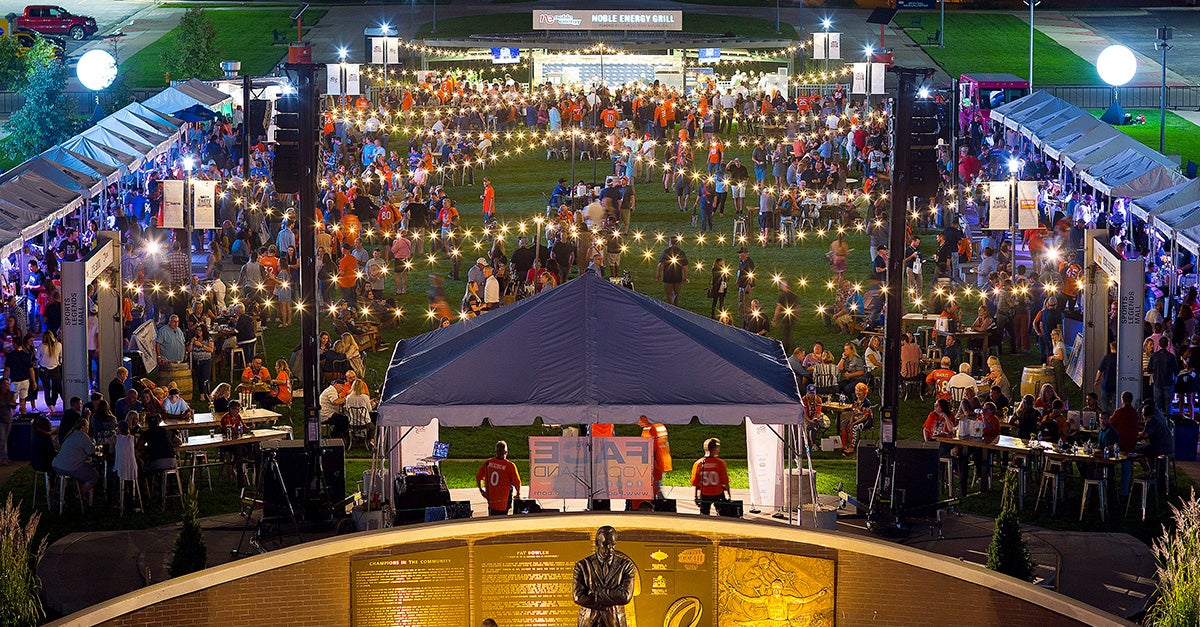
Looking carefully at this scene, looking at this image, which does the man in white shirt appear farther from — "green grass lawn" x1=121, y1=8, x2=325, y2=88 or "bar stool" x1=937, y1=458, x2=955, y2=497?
"green grass lawn" x1=121, y1=8, x2=325, y2=88

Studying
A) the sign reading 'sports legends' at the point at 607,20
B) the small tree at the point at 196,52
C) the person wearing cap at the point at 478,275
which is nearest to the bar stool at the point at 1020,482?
the person wearing cap at the point at 478,275

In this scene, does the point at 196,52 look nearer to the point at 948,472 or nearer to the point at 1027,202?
the point at 1027,202

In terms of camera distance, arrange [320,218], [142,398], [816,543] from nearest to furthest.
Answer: [816,543]
[142,398]
[320,218]

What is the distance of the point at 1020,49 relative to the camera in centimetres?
6750

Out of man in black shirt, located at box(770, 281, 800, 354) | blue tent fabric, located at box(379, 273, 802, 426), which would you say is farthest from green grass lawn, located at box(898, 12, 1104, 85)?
blue tent fabric, located at box(379, 273, 802, 426)

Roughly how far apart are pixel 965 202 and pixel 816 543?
24.3 metres

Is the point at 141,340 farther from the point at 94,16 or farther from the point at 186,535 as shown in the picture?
the point at 94,16

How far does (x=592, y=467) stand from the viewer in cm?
1625

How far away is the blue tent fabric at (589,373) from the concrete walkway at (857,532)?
5.13ft

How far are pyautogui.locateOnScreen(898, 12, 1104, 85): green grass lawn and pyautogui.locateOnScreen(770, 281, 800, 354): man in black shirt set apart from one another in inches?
1440

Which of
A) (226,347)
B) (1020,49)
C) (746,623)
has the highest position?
(1020,49)

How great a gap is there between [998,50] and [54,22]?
36745 millimetres

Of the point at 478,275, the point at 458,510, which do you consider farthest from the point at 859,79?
the point at 458,510

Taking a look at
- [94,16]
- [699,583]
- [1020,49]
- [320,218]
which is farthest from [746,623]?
[94,16]
